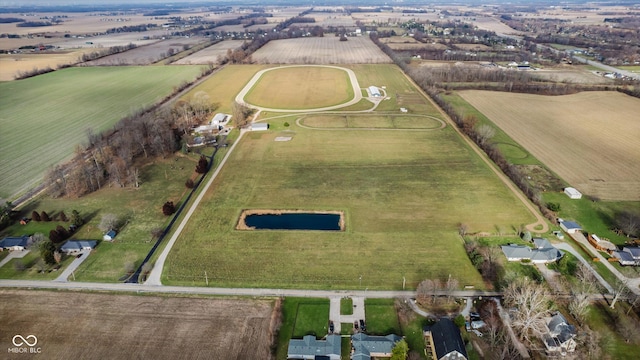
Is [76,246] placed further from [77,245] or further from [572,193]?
[572,193]

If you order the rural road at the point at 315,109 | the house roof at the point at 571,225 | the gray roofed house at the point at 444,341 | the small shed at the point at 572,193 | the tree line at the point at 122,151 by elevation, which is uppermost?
the rural road at the point at 315,109

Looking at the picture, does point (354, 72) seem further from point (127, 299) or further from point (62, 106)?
point (127, 299)

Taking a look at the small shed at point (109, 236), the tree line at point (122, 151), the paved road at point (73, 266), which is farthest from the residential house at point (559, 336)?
the tree line at point (122, 151)

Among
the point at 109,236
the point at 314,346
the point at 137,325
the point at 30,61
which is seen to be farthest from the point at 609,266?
the point at 30,61

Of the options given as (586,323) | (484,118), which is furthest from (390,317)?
(484,118)

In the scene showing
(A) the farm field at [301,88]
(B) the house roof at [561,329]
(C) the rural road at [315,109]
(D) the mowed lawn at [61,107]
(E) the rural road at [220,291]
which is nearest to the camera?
(B) the house roof at [561,329]

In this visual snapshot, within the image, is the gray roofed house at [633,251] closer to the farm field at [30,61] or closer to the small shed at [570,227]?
the small shed at [570,227]
